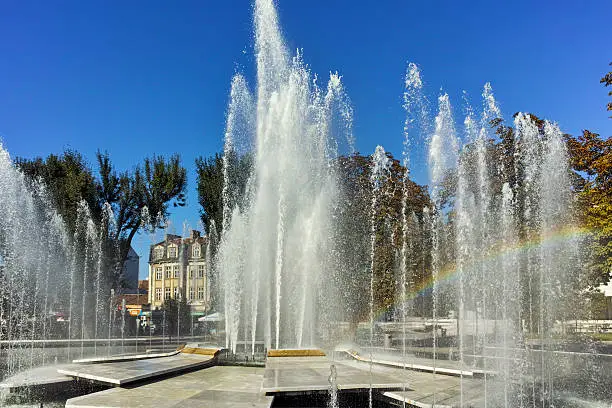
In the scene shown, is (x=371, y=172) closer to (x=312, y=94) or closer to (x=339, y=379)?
(x=312, y=94)

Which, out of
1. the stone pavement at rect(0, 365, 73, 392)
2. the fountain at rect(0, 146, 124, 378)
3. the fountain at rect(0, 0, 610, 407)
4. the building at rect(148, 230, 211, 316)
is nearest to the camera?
the stone pavement at rect(0, 365, 73, 392)

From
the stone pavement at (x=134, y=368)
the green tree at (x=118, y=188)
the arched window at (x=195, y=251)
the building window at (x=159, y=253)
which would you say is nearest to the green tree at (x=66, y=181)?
the green tree at (x=118, y=188)

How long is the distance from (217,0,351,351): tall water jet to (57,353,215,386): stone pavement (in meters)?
4.13

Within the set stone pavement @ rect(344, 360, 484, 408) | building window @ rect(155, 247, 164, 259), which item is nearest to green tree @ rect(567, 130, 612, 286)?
stone pavement @ rect(344, 360, 484, 408)

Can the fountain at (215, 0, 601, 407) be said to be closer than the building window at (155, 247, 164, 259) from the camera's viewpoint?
Yes

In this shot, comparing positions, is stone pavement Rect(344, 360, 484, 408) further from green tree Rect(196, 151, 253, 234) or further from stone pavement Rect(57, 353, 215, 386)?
green tree Rect(196, 151, 253, 234)

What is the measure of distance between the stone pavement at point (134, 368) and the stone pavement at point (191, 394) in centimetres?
29

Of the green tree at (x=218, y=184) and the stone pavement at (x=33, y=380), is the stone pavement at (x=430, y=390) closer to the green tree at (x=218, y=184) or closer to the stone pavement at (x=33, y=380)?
the stone pavement at (x=33, y=380)

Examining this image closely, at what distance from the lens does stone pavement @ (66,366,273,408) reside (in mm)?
9055

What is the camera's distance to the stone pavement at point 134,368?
1113cm

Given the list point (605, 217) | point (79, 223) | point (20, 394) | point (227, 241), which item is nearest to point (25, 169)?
point (79, 223)

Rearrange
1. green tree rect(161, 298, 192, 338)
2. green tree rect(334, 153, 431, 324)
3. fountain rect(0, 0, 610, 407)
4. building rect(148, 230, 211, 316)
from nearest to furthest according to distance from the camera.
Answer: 1. fountain rect(0, 0, 610, 407)
2. green tree rect(334, 153, 431, 324)
3. green tree rect(161, 298, 192, 338)
4. building rect(148, 230, 211, 316)

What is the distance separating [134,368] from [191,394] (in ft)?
10.2

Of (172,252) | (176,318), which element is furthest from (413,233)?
(172,252)
